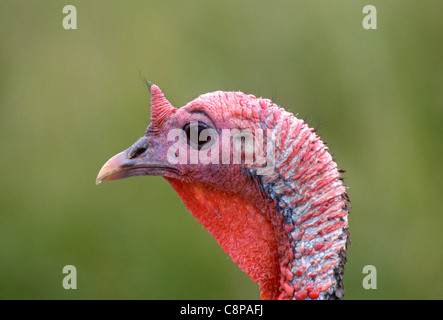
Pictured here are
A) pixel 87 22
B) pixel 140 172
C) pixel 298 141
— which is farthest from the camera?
pixel 87 22

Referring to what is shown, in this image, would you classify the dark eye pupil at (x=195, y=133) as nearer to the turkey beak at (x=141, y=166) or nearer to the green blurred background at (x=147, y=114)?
the turkey beak at (x=141, y=166)

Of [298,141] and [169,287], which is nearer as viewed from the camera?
[298,141]

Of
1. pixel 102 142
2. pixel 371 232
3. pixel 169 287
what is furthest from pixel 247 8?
pixel 169 287

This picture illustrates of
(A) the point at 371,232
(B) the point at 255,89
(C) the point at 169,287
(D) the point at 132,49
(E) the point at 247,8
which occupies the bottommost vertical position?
(C) the point at 169,287

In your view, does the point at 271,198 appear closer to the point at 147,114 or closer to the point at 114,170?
the point at 114,170

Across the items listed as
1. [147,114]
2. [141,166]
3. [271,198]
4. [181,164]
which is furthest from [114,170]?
[147,114]

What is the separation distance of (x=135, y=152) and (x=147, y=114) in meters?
2.75

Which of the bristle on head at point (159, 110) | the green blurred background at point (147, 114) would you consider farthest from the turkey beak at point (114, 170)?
the green blurred background at point (147, 114)

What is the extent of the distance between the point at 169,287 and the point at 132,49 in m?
2.58

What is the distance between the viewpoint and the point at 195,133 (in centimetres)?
252

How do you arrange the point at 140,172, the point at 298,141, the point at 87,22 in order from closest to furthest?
the point at 298,141 → the point at 140,172 → the point at 87,22

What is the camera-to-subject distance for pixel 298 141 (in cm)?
239

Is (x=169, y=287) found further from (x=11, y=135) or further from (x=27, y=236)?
(x=11, y=135)

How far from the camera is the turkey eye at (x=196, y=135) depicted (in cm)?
250
